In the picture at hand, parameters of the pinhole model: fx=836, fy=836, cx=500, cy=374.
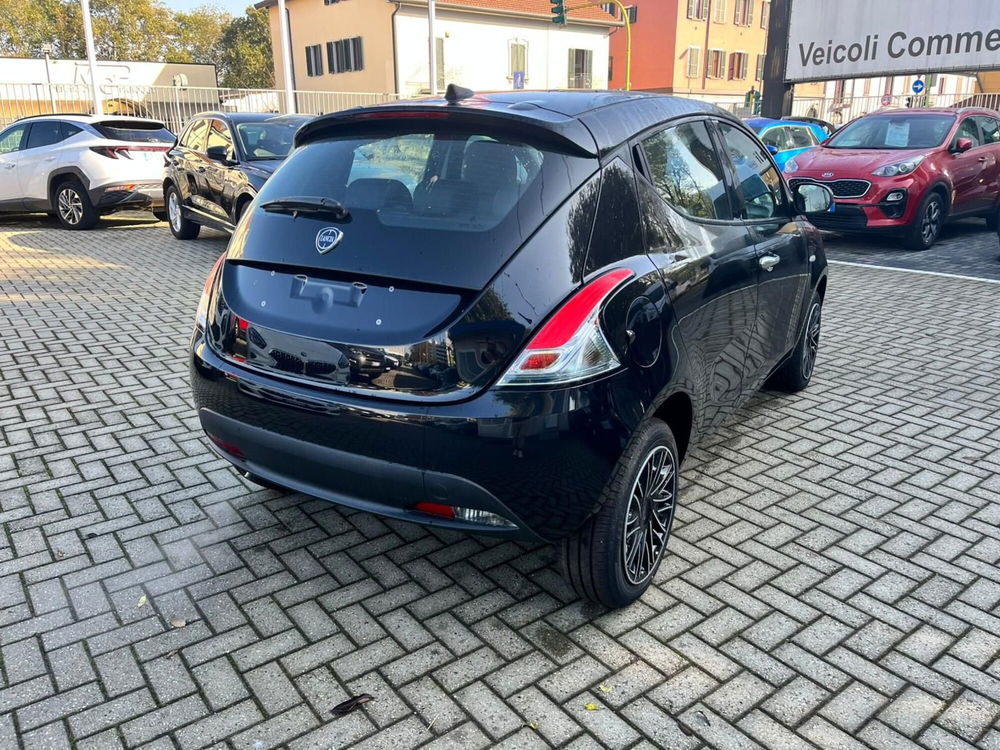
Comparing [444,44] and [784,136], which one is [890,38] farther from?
[444,44]

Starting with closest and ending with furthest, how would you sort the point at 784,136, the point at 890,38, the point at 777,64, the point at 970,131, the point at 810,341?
the point at 810,341
the point at 970,131
the point at 784,136
the point at 890,38
the point at 777,64

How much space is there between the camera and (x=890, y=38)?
16203 mm

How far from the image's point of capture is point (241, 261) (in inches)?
122

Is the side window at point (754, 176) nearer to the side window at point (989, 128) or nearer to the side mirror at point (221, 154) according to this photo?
the side mirror at point (221, 154)

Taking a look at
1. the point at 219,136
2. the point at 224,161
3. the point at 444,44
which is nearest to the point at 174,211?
the point at 219,136

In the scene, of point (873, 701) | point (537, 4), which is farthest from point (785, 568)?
point (537, 4)

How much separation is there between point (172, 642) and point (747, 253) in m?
2.84

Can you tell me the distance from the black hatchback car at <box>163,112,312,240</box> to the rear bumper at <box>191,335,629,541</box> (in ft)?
22.8

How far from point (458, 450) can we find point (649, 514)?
0.91m

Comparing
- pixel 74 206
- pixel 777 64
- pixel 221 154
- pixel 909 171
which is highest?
pixel 777 64

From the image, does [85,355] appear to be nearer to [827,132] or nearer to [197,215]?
[197,215]

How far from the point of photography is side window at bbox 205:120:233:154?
10.0 m

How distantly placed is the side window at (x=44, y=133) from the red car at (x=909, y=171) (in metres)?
10.8

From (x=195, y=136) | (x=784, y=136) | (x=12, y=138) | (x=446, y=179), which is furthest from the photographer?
(x=784, y=136)
